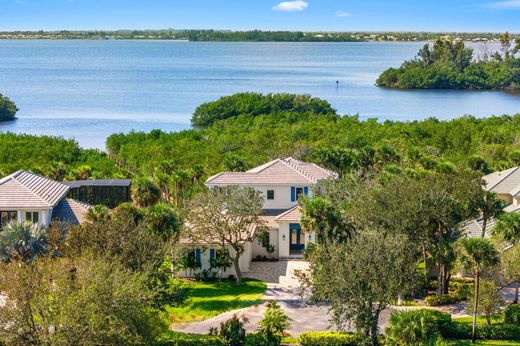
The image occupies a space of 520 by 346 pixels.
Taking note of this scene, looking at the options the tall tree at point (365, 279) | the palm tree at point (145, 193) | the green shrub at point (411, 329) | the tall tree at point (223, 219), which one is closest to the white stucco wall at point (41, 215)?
the palm tree at point (145, 193)

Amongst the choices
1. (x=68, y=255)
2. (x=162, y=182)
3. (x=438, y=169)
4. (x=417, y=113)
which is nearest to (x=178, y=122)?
(x=417, y=113)

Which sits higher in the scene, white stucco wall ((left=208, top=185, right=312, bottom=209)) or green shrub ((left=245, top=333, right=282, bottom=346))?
white stucco wall ((left=208, top=185, right=312, bottom=209))

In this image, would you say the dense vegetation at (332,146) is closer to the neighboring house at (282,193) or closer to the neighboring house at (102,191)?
the neighboring house at (102,191)

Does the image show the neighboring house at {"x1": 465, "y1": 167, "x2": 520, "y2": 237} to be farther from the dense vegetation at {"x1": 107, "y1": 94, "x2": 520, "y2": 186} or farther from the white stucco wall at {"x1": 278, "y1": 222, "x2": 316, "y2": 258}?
the white stucco wall at {"x1": 278, "y1": 222, "x2": 316, "y2": 258}

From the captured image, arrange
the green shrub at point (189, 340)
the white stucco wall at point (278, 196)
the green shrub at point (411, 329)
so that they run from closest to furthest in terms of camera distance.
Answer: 1. the green shrub at point (411, 329)
2. the green shrub at point (189, 340)
3. the white stucco wall at point (278, 196)

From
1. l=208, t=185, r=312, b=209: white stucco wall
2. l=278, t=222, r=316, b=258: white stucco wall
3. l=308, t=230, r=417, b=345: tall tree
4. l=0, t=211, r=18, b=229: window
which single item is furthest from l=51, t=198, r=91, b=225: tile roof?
l=308, t=230, r=417, b=345: tall tree

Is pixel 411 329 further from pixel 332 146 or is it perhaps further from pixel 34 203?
pixel 332 146

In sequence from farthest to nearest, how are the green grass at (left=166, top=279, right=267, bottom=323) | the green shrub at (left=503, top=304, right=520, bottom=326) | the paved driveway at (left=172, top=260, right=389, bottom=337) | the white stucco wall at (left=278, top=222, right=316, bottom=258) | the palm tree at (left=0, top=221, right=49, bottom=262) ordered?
the white stucco wall at (left=278, top=222, right=316, bottom=258) → the palm tree at (left=0, top=221, right=49, bottom=262) → the green grass at (left=166, top=279, right=267, bottom=323) → the paved driveway at (left=172, top=260, right=389, bottom=337) → the green shrub at (left=503, top=304, right=520, bottom=326)
